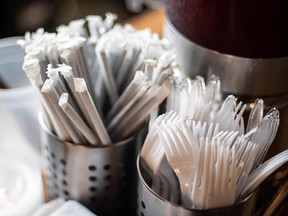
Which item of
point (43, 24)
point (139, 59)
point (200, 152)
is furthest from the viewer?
point (43, 24)

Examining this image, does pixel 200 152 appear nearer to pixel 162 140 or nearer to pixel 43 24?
pixel 162 140

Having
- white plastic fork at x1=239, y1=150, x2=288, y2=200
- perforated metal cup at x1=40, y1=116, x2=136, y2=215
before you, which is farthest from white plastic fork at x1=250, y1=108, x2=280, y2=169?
perforated metal cup at x1=40, y1=116, x2=136, y2=215

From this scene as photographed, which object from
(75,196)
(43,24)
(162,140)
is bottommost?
(43,24)

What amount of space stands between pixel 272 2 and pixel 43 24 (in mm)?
1188

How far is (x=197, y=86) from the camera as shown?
1.54 feet

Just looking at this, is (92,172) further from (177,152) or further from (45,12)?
(45,12)

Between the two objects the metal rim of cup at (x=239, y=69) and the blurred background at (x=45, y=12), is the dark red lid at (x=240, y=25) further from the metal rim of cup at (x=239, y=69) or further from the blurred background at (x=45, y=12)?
the blurred background at (x=45, y=12)

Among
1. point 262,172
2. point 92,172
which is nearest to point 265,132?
point 262,172

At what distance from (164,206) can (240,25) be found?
0.18 meters

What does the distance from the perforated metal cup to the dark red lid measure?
0.43 ft

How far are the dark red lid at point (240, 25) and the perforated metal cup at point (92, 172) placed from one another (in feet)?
0.43

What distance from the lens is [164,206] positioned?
0.43 meters

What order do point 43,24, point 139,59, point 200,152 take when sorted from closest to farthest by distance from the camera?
point 200,152
point 139,59
point 43,24

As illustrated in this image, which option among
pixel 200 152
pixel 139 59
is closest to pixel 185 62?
pixel 139 59
